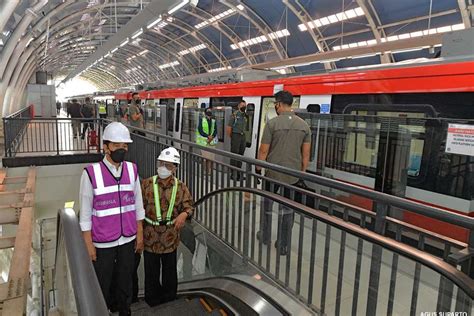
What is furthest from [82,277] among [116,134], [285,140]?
[285,140]

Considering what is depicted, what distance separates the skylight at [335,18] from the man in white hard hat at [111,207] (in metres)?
17.1

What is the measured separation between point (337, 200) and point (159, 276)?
7.84ft

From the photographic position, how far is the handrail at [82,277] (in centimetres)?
117

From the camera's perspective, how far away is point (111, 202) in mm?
3193

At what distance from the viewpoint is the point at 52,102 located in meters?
28.3

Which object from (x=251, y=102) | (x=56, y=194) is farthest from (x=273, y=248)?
(x=56, y=194)

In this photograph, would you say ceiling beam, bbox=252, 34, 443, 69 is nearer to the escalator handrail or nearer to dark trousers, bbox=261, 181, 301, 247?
dark trousers, bbox=261, 181, 301, 247

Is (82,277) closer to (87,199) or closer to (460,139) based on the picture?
(87,199)

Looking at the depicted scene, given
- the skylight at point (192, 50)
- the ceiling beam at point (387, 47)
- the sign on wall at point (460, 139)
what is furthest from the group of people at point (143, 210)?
the skylight at point (192, 50)

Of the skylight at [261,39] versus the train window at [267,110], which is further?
the skylight at [261,39]

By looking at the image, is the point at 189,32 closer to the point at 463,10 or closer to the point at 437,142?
the point at 463,10

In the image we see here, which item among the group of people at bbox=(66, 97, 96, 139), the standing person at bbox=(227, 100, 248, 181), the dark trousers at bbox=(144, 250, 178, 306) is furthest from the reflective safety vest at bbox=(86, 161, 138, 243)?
the group of people at bbox=(66, 97, 96, 139)

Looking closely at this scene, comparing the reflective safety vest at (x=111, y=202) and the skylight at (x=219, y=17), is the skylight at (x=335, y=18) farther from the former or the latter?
the reflective safety vest at (x=111, y=202)

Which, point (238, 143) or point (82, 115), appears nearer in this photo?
point (238, 143)
